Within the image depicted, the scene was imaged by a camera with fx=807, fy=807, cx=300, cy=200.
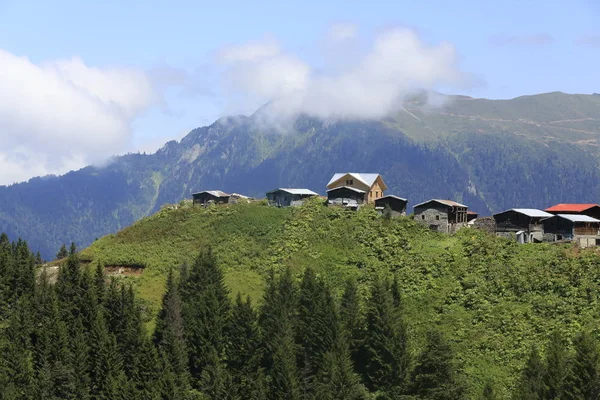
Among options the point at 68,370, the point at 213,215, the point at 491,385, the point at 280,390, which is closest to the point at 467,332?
the point at 491,385

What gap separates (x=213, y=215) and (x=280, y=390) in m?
50.5

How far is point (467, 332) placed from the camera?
86.1 meters

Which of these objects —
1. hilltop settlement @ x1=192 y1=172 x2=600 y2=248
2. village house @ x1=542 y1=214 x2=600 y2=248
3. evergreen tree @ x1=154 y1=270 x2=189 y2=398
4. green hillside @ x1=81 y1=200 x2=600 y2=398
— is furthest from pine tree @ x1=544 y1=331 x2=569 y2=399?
village house @ x1=542 y1=214 x2=600 y2=248

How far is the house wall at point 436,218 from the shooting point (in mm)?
111500

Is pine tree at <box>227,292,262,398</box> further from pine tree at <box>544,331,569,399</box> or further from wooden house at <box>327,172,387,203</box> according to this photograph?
wooden house at <box>327,172,387,203</box>

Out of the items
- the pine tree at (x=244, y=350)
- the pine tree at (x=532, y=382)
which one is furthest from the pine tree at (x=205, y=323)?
the pine tree at (x=532, y=382)

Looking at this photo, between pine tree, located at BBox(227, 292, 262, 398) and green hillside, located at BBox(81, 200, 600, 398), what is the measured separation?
15196 mm

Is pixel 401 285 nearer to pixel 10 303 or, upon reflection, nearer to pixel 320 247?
pixel 320 247

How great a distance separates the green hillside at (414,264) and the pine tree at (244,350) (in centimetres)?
1520

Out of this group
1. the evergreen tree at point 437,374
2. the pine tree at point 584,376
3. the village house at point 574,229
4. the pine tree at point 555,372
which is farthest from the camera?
the village house at point 574,229

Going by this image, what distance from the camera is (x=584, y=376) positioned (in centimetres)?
6694

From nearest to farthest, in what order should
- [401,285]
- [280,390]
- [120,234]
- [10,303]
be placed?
[280,390] < [10,303] < [401,285] < [120,234]

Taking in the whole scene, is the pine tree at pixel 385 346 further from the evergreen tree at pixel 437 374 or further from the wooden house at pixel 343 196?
the wooden house at pixel 343 196

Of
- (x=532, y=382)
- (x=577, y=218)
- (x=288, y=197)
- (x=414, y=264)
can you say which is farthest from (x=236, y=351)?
(x=577, y=218)
